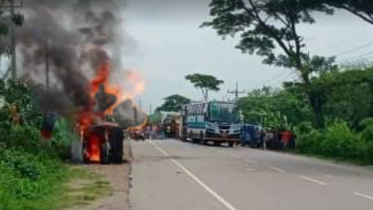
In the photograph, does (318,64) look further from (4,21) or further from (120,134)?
(4,21)

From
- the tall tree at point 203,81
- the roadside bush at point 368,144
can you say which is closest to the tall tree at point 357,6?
the roadside bush at point 368,144

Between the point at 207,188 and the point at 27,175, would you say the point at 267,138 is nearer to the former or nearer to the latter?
the point at 207,188

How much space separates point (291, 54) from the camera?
138 feet

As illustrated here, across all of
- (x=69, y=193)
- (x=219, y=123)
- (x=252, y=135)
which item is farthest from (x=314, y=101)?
(x=69, y=193)

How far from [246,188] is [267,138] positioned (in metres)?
31.4

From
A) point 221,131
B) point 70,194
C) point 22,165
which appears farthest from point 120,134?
point 221,131

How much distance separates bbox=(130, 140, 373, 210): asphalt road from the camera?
51.3 ft

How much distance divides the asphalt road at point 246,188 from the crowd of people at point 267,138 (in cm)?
1832

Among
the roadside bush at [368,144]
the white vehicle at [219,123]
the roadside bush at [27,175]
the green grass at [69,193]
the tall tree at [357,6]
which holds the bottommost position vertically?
the green grass at [69,193]

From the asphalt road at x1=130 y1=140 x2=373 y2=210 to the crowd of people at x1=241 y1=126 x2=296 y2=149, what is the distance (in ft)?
60.1

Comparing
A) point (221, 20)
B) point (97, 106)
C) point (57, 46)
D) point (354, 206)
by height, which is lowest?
point (354, 206)

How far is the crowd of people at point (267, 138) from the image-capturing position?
47.9 m

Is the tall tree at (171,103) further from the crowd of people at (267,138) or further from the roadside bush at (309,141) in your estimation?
the roadside bush at (309,141)

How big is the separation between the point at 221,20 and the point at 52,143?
1387 cm
